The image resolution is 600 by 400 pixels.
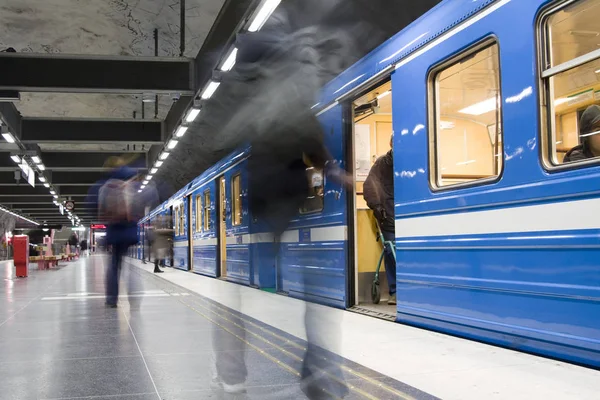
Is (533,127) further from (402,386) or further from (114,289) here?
(114,289)

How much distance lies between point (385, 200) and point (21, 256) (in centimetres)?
1469

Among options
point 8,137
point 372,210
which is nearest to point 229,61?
point 372,210

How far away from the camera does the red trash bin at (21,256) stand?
1819cm

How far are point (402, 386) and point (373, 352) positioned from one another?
1.04 metres

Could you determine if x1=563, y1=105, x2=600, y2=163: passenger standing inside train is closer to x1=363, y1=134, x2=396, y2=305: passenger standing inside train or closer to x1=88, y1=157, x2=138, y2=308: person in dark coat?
x1=363, y1=134, x2=396, y2=305: passenger standing inside train

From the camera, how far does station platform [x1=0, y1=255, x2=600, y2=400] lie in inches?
139

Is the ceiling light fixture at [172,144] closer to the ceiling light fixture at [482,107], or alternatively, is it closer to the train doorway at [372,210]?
the train doorway at [372,210]

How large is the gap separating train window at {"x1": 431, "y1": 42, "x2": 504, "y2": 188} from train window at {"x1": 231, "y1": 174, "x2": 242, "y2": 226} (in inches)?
257

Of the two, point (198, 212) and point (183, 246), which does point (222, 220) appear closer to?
point (198, 212)

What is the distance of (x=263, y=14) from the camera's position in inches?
272

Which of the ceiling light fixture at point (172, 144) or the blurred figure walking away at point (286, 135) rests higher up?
the ceiling light fixture at point (172, 144)

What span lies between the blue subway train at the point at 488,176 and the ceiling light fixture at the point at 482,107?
0.01 m

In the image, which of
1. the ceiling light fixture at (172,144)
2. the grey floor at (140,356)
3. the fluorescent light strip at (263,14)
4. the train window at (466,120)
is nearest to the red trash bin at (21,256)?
the ceiling light fixture at (172,144)

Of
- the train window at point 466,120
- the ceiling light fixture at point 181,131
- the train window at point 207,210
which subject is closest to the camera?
the train window at point 466,120
